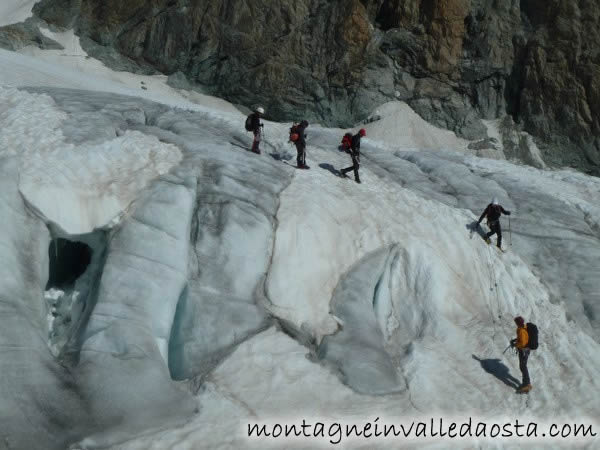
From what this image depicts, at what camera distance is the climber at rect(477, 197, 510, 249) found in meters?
15.1

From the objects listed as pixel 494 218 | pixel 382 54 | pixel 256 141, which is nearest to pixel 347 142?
pixel 256 141

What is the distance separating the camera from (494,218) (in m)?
15.3

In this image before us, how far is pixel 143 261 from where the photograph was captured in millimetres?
10844

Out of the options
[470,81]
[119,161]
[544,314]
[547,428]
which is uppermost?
[470,81]

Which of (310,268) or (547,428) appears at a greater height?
(310,268)

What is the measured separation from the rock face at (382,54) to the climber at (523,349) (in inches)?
1302

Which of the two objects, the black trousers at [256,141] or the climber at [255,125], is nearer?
the climber at [255,125]

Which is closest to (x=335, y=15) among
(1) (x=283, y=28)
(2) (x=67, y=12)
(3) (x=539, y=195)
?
(1) (x=283, y=28)

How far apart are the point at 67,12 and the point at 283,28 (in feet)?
62.0

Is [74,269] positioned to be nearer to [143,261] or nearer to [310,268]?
[143,261]

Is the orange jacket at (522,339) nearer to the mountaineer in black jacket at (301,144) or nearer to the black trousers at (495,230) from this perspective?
the black trousers at (495,230)

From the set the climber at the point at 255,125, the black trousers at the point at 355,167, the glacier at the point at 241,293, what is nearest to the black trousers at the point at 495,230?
the glacier at the point at 241,293

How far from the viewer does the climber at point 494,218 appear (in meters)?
15.1

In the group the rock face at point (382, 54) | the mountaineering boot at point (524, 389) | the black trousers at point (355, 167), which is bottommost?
the mountaineering boot at point (524, 389)
